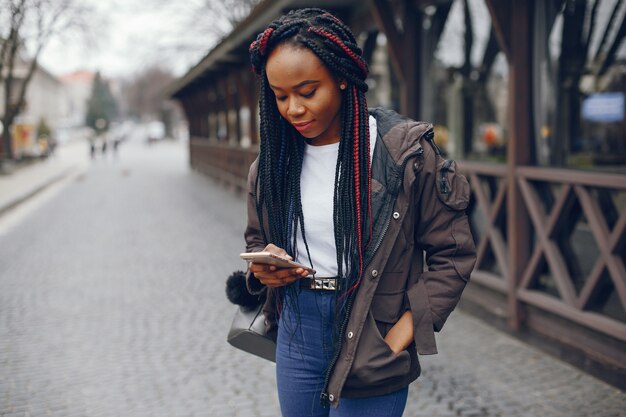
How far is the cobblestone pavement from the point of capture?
14.9 feet

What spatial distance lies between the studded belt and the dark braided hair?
1.3 inches

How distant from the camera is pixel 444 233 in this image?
205cm

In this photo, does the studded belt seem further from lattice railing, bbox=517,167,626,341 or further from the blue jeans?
lattice railing, bbox=517,167,626,341

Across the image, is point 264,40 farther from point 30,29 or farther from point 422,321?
point 30,29

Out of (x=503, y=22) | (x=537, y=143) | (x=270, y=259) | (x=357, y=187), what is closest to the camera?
(x=270, y=259)

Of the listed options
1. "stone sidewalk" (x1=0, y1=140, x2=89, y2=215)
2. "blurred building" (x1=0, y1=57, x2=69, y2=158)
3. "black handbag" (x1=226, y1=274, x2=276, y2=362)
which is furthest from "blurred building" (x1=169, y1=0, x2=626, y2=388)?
"blurred building" (x1=0, y1=57, x2=69, y2=158)

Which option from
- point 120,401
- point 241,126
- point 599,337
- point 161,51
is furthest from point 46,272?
point 161,51

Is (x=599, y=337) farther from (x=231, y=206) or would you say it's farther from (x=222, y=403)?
(x=231, y=206)

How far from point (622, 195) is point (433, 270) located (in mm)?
3475

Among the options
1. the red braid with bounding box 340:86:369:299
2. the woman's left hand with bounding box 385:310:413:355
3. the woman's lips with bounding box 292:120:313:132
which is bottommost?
the woman's left hand with bounding box 385:310:413:355

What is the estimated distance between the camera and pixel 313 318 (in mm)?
2164

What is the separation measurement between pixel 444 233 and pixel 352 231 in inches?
9.3

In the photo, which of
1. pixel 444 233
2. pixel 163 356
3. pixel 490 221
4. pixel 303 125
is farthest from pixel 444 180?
pixel 490 221

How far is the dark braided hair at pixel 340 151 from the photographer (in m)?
2.03
